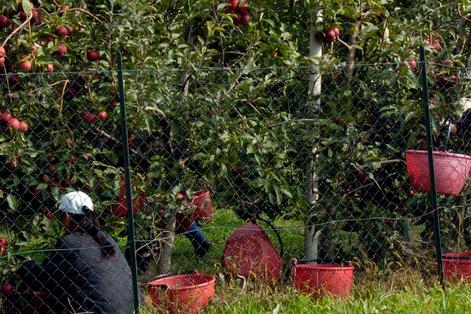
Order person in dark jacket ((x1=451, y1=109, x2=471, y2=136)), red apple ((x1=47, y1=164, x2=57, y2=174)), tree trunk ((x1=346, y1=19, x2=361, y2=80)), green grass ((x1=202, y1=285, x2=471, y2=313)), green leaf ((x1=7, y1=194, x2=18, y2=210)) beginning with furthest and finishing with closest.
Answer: tree trunk ((x1=346, y1=19, x2=361, y2=80)) → person in dark jacket ((x1=451, y1=109, x2=471, y2=136)) → red apple ((x1=47, y1=164, x2=57, y2=174)) → green leaf ((x1=7, y1=194, x2=18, y2=210)) → green grass ((x1=202, y1=285, x2=471, y2=313))

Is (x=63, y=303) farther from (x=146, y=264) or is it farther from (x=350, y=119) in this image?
(x=350, y=119)

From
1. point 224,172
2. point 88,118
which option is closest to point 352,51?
point 224,172

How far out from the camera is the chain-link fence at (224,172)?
4.98 m

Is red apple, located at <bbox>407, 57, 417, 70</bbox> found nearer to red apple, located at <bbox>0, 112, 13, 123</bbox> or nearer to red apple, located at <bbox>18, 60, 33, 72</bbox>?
red apple, located at <bbox>18, 60, 33, 72</bbox>

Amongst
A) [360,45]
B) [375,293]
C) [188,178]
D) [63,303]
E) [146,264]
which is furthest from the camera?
[360,45]

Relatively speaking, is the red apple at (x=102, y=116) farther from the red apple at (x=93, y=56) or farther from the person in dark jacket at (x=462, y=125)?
the person in dark jacket at (x=462, y=125)

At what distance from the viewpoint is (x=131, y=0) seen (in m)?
5.55

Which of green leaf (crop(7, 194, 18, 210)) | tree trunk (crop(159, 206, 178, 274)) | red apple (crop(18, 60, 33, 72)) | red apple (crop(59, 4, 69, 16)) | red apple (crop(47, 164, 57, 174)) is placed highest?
red apple (crop(59, 4, 69, 16))

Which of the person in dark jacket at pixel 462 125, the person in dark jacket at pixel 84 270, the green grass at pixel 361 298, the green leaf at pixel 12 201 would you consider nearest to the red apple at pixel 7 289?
the person in dark jacket at pixel 84 270

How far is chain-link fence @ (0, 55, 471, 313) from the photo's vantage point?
498 centimetres

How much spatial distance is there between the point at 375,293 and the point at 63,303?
177 cm

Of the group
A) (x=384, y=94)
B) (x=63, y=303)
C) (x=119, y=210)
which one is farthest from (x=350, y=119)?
(x=63, y=303)

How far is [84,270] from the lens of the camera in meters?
4.55

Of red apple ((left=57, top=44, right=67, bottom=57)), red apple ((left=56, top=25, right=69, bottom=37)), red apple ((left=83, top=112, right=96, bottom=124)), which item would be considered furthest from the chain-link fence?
red apple ((left=56, top=25, right=69, bottom=37))
